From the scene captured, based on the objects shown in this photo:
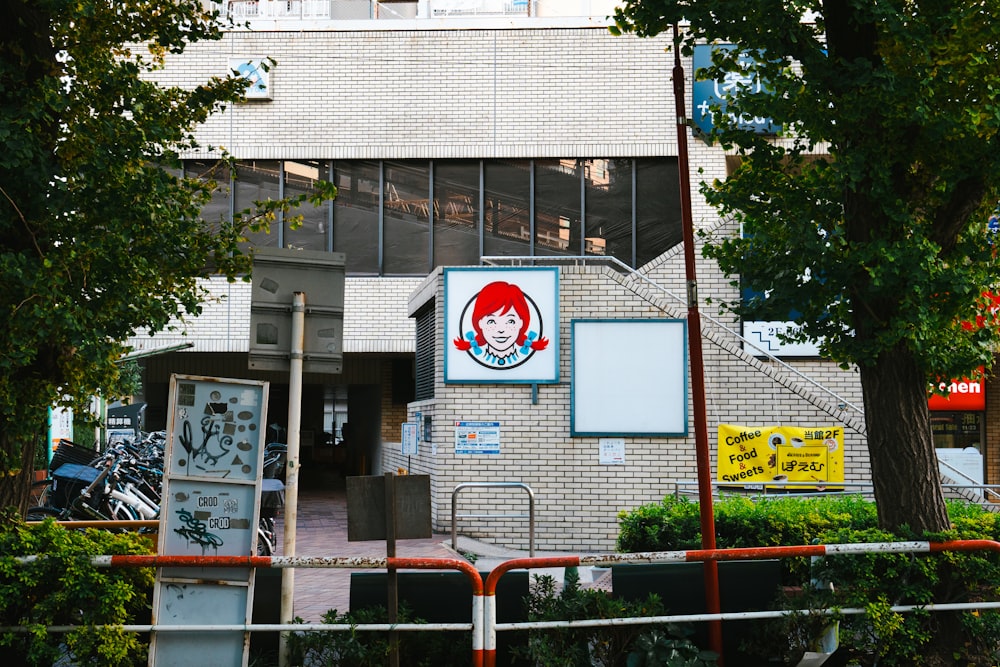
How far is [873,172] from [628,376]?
8.27 meters

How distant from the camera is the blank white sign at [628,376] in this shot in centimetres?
1516

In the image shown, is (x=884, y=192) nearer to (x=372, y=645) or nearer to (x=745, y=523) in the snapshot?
(x=745, y=523)

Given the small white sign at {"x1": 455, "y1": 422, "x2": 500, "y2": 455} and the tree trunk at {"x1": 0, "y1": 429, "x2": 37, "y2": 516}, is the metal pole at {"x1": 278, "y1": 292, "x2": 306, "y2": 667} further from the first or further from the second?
the small white sign at {"x1": 455, "y1": 422, "x2": 500, "y2": 455}

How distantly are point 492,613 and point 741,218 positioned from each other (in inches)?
153

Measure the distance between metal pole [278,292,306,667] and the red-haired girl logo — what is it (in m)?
8.23

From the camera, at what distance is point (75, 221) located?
7.15m

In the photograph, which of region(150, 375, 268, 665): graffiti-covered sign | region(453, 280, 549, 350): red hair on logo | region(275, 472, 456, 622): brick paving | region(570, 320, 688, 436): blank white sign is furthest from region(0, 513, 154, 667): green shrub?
region(570, 320, 688, 436): blank white sign

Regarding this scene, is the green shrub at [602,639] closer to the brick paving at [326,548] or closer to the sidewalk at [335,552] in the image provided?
the sidewalk at [335,552]

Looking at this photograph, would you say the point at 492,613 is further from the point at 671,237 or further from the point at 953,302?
the point at 671,237

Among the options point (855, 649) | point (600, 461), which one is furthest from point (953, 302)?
point (600, 461)

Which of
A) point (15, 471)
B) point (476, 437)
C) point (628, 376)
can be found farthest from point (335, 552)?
point (15, 471)

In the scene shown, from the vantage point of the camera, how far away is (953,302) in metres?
7.26

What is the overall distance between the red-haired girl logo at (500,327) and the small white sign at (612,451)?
1750 millimetres

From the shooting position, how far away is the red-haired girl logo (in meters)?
15.3
